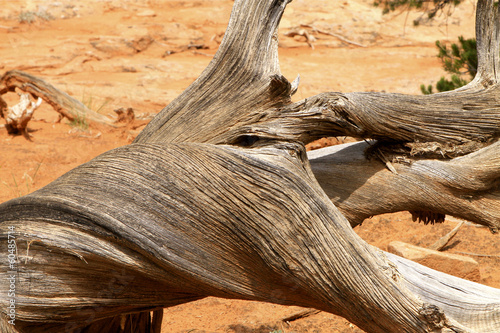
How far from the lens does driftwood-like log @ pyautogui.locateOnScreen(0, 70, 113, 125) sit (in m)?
7.10

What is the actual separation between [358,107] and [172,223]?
95 cm

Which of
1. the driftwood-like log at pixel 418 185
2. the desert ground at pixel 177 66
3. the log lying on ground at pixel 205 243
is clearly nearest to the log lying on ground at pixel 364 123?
the driftwood-like log at pixel 418 185

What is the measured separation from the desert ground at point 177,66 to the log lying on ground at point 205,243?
1.89 meters

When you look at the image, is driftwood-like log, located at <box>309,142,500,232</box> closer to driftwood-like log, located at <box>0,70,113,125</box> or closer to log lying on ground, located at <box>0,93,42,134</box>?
log lying on ground, located at <box>0,93,42,134</box>

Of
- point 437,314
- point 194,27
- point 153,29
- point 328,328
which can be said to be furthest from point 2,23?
point 437,314

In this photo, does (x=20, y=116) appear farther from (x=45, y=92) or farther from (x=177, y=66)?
(x=177, y=66)

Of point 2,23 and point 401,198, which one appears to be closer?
point 401,198

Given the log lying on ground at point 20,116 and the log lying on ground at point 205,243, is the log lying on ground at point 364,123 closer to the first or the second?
the log lying on ground at point 205,243

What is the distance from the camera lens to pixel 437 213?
2432 mm

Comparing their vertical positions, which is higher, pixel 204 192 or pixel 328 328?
pixel 204 192

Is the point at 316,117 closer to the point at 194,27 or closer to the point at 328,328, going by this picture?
the point at 328,328

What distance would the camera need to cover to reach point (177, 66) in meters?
12.1

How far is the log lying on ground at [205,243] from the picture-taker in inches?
69.2

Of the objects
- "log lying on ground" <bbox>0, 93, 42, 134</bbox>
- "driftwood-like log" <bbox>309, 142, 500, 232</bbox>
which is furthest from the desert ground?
"driftwood-like log" <bbox>309, 142, 500, 232</bbox>
